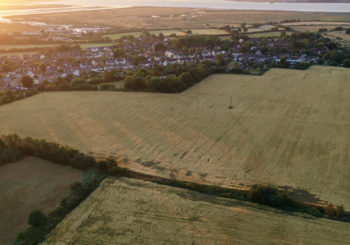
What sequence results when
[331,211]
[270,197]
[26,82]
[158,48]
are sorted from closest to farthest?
[331,211] → [270,197] → [26,82] → [158,48]

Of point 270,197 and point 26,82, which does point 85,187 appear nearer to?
point 270,197

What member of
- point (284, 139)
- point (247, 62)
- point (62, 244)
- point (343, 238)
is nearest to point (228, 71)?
point (247, 62)

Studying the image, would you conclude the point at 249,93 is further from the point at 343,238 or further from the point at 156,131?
the point at 343,238

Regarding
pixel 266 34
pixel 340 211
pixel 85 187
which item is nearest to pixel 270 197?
pixel 340 211

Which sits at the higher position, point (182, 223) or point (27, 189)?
point (27, 189)

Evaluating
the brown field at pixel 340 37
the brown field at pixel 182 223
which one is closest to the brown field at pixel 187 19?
the brown field at pixel 340 37

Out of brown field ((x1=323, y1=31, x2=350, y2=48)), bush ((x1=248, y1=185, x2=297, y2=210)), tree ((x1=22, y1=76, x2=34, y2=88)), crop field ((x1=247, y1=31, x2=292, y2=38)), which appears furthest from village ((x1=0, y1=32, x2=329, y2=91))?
bush ((x1=248, y1=185, x2=297, y2=210))
